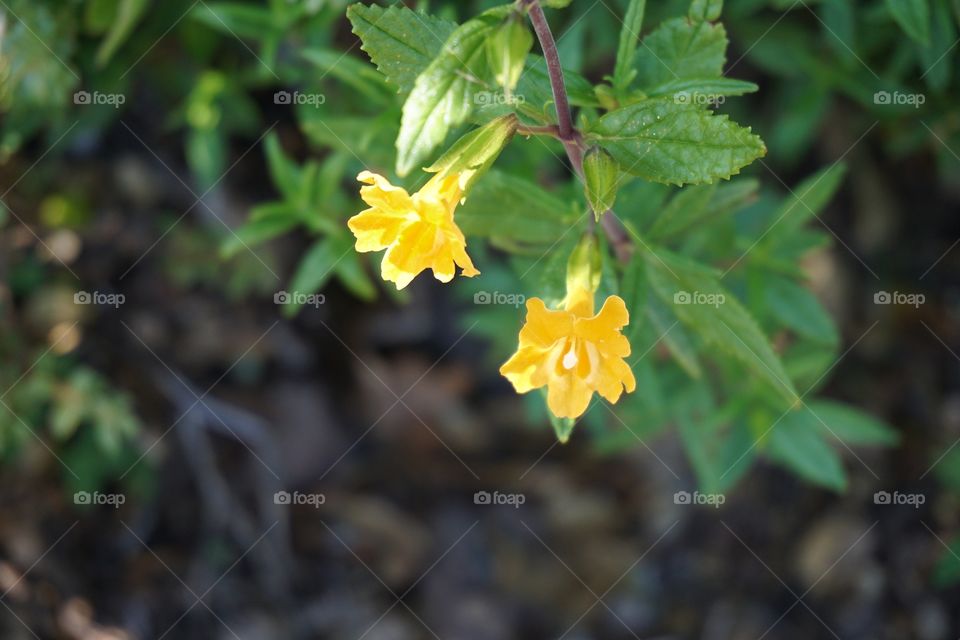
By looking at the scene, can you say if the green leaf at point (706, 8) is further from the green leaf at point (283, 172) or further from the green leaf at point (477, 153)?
the green leaf at point (283, 172)

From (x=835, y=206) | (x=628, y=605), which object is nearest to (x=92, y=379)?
(x=628, y=605)

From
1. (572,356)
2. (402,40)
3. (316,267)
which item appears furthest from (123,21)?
(572,356)

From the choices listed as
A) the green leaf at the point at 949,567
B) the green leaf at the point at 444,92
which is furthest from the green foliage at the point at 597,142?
the green leaf at the point at 949,567

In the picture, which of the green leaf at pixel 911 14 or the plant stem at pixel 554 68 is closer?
the plant stem at pixel 554 68

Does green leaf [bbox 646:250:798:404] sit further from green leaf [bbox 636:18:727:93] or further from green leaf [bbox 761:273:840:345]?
green leaf [bbox 761:273:840:345]

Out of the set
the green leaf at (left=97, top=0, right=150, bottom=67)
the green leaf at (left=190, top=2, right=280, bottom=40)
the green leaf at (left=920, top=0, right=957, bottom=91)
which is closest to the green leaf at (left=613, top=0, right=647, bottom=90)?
the green leaf at (left=920, top=0, right=957, bottom=91)

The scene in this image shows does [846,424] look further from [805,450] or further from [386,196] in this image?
[386,196]
